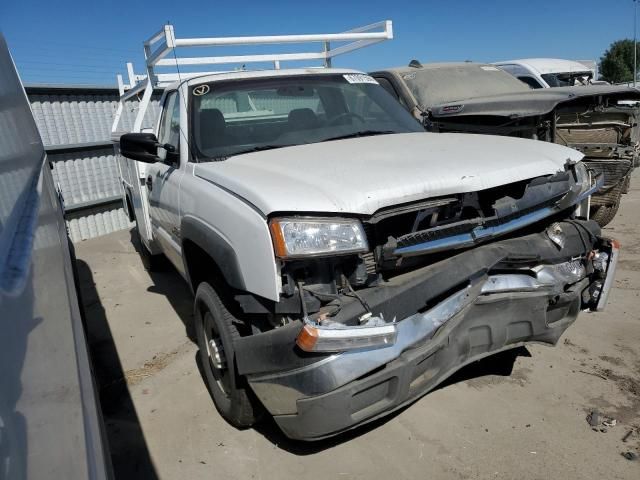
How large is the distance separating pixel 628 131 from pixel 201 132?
15.0 feet

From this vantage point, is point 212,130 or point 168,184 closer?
point 212,130

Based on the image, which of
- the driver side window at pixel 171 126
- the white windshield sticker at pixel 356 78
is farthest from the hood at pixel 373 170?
the white windshield sticker at pixel 356 78

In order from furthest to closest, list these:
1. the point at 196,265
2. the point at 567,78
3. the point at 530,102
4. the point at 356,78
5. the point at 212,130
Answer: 1. the point at 567,78
2. the point at 530,102
3. the point at 356,78
4. the point at 212,130
5. the point at 196,265

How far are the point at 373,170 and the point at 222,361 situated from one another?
139 centimetres

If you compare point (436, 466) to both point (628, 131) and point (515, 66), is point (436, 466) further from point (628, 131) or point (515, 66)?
point (515, 66)

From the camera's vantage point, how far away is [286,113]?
3637 mm

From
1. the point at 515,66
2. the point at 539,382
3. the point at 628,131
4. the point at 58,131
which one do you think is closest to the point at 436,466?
the point at 539,382

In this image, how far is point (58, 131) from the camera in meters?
8.08

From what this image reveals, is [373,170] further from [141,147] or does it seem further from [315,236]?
[141,147]

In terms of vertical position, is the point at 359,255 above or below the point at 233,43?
below

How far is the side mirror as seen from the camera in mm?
3262

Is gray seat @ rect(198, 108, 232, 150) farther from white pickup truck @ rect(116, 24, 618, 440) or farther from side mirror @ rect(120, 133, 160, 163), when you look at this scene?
side mirror @ rect(120, 133, 160, 163)

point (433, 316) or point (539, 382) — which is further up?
point (433, 316)

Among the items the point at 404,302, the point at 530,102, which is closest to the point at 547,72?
the point at 530,102
